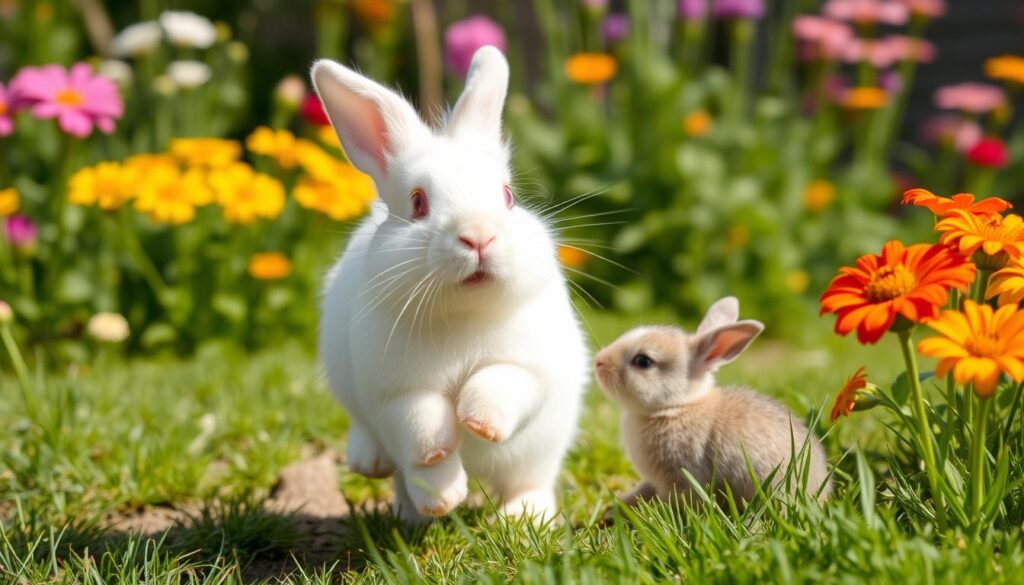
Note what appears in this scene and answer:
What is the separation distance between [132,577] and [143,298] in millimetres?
3510

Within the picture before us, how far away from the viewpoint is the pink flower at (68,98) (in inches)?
173

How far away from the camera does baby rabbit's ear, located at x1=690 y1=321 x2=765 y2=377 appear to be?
2615mm

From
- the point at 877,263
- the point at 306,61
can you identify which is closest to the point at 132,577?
the point at 877,263

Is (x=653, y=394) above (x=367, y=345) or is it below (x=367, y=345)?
below

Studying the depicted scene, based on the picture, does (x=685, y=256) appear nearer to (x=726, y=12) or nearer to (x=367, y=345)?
(x=726, y=12)

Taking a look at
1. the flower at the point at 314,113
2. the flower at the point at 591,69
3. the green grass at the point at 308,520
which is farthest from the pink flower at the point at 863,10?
the flower at the point at 314,113

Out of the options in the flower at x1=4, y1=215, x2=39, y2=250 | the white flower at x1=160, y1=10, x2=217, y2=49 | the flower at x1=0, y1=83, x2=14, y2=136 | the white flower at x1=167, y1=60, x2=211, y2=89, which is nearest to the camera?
the flower at x1=0, y1=83, x2=14, y2=136

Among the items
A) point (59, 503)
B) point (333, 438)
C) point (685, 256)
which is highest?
point (59, 503)

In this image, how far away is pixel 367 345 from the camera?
8.17 feet

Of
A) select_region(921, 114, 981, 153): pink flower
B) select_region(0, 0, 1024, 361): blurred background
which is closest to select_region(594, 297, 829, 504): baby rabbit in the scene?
select_region(0, 0, 1024, 361): blurred background

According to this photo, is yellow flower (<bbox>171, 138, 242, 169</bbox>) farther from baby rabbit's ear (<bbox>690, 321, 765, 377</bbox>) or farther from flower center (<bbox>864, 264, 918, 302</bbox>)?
flower center (<bbox>864, 264, 918, 302</bbox>)

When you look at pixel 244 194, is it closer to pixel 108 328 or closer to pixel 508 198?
pixel 108 328

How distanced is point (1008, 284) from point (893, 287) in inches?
10.4

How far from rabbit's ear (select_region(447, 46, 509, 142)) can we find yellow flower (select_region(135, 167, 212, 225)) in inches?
108
